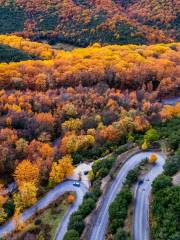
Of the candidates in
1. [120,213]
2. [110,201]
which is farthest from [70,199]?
[120,213]

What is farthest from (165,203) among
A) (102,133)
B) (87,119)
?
(87,119)

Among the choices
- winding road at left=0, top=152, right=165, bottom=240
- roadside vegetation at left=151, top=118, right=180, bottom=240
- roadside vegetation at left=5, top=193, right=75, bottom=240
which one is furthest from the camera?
roadside vegetation at left=5, top=193, right=75, bottom=240

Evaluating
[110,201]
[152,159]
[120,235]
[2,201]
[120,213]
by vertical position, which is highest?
[120,235]

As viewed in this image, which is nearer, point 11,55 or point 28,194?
point 28,194

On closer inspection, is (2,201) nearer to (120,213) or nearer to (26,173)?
(26,173)

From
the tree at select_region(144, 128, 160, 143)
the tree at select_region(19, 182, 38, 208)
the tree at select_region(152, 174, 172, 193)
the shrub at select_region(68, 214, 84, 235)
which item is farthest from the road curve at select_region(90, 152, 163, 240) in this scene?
the tree at select_region(19, 182, 38, 208)

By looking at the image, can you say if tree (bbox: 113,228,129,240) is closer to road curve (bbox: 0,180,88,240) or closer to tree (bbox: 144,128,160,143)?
road curve (bbox: 0,180,88,240)
